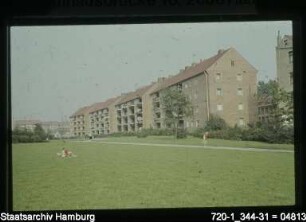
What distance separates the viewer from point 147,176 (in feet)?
14.5

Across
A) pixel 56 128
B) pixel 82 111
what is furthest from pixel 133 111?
pixel 56 128

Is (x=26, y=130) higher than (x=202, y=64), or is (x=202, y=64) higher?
(x=202, y=64)

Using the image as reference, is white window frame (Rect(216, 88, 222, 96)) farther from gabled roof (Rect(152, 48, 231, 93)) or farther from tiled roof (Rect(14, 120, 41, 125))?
tiled roof (Rect(14, 120, 41, 125))

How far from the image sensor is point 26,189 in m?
4.33

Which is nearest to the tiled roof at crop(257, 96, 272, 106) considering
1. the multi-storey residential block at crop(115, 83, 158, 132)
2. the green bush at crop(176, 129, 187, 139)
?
the green bush at crop(176, 129, 187, 139)

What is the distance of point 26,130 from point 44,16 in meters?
0.91

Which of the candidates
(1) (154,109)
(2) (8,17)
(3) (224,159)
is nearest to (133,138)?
(1) (154,109)

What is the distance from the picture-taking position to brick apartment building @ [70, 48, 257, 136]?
4.46 meters

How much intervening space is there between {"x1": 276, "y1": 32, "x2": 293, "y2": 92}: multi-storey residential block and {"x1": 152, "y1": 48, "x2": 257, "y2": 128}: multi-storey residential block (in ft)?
0.69

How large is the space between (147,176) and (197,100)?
0.75 metres

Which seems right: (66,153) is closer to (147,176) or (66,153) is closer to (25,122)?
(25,122)

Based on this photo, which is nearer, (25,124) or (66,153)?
(25,124)

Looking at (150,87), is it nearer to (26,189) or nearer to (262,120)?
(262,120)

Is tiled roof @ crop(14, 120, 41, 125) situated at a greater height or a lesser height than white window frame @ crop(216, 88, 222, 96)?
lesser
